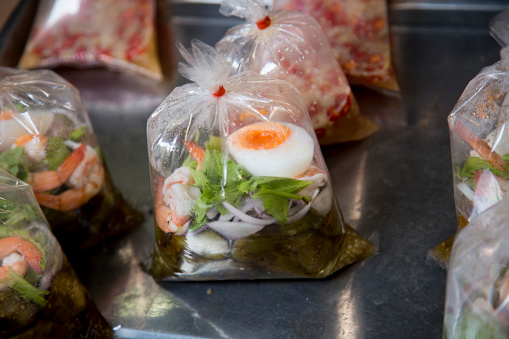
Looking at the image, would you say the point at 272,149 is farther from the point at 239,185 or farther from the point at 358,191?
the point at 358,191

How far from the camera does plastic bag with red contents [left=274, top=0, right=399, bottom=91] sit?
150 cm

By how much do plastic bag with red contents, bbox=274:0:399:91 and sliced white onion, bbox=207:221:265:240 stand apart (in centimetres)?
70

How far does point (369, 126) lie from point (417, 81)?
0.26 metres

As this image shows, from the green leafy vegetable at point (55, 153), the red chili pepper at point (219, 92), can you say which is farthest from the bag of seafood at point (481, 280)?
the green leafy vegetable at point (55, 153)

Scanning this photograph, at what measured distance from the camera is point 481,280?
0.74m

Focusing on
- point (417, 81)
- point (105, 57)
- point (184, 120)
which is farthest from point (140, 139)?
point (417, 81)

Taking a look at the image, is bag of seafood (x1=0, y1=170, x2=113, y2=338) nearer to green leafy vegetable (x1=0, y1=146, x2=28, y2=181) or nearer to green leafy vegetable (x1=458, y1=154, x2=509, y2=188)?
green leafy vegetable (x1=0, y1=146, x2=28, y2=181)

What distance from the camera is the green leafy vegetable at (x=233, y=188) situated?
938 millimetres

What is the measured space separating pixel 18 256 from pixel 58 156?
278 millimetres

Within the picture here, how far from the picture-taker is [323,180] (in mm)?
1009

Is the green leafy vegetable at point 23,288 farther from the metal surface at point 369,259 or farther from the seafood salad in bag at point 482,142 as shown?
the seafood salad in bag at point 482,142

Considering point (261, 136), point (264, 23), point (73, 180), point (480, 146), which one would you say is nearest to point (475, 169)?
point (480, 146)

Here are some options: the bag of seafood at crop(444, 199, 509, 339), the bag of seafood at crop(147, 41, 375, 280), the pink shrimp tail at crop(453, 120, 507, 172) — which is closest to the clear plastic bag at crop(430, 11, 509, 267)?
the pink shrimp tail at crop(453, 120, 507, 172)

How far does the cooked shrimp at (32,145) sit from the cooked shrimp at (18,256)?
0.23 m
